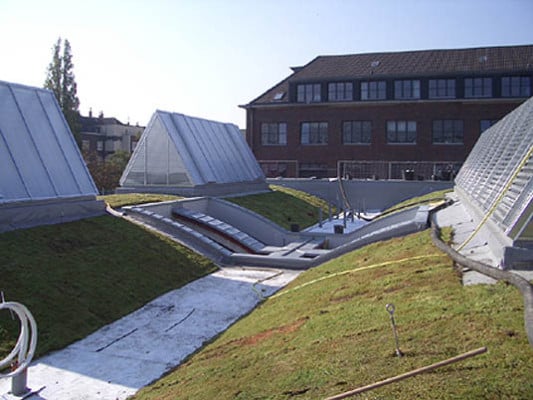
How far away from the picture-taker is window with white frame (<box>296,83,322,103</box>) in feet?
157

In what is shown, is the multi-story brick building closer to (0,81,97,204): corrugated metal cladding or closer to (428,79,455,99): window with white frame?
(428,79,455,99): window with white frame

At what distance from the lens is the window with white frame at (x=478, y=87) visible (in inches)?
1703

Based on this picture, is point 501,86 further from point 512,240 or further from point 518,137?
point 512,240

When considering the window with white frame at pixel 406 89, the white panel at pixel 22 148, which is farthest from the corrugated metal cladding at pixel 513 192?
the window with white frame at pixel 406 89

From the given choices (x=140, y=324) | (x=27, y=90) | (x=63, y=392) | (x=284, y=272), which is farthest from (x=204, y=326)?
(x=27, y=90)

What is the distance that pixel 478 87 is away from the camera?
143 feet

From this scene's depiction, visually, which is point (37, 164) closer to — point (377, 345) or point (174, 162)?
point (174, 162)

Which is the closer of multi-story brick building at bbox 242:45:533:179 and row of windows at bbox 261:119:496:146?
multi-story brick building at bbox 242:45:533:179

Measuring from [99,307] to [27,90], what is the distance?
9.25 meters

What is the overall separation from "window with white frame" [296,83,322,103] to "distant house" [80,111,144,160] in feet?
97.5

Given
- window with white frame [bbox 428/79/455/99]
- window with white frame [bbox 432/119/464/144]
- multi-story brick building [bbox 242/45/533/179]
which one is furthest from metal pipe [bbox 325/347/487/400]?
window with white frame [bbox 428/79/455/99]

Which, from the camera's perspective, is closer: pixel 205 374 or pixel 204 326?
pixel 205 374

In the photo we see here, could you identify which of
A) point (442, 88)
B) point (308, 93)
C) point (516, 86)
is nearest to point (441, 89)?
point (442, 88)

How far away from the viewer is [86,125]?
75312 mm
